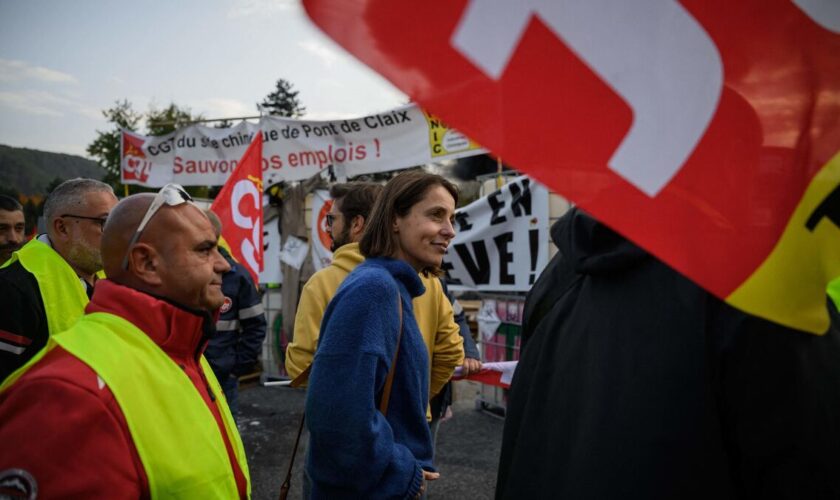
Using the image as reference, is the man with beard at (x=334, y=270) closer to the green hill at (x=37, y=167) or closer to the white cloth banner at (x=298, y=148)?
the white cloth banner at (x=298, y=148)

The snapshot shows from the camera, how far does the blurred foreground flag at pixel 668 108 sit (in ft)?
2.32

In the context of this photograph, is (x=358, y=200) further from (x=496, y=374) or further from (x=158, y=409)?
(x=158, y=409)

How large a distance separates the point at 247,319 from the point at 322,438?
300 cm

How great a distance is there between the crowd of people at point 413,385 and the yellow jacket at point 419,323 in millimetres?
554

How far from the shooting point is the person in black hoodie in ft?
3.01

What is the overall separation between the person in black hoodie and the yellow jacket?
62.1 inches

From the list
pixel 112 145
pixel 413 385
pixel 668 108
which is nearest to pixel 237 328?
pixel 413 385

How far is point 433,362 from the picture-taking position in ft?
9.75

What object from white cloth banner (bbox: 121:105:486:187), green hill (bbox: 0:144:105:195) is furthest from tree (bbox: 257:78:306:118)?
white cloth banner (bbox: 121:105:486:187)

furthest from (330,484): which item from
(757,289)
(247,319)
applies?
(247,319)

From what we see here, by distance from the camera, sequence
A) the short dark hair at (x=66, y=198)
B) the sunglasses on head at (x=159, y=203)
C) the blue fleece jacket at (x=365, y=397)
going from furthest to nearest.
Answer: the short dark hair at (x=66, y=198), the blue fleece jacket at (x=365, y=397), the sunglasses on head at (x=159, y=203)

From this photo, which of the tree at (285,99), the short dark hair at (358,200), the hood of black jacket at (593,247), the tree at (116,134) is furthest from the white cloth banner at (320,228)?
the tree at (285,99)

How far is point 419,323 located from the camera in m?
2.84

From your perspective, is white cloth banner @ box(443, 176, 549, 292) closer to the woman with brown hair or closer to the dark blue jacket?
the dark blue jacket
